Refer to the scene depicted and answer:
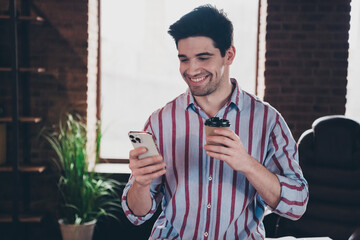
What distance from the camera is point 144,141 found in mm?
1103

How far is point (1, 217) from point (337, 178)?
2667mm

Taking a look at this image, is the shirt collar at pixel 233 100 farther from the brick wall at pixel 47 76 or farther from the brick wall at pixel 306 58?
the brick wall at pixel 47 76

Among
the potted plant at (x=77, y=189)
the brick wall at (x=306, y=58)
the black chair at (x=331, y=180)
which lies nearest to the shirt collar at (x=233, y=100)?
the black chair at (x=331, y=180)

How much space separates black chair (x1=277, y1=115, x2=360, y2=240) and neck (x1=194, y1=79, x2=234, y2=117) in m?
0.68

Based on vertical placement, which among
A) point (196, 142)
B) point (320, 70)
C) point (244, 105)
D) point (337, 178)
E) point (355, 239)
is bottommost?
point (355, 239)

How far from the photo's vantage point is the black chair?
1.83 metres

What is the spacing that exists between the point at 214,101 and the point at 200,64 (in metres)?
0.19

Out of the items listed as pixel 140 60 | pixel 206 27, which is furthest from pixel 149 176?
pixel 140 60

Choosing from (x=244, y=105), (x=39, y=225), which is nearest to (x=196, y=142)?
(x=244, y=105)

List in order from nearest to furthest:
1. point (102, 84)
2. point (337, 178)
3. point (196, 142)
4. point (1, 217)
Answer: point (196, 142), point (337, 178), point (1, 217), point (102, 84)

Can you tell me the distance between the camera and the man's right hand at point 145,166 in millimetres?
1127

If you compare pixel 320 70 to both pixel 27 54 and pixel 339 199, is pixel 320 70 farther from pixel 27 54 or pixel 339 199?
pixel 27 54

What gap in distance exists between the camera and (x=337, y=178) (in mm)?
1849

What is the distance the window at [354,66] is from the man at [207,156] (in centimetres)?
209
